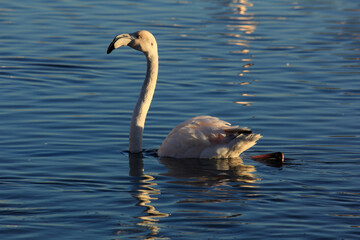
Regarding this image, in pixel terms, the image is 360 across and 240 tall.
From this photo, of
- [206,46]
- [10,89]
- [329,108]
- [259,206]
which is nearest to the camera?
[259,206]

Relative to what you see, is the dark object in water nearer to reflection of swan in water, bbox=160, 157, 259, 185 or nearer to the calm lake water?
the calm lake water

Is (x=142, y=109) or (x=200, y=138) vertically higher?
(x=142, y=109)

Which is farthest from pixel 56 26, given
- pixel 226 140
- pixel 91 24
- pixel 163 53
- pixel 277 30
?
pixel 226 140

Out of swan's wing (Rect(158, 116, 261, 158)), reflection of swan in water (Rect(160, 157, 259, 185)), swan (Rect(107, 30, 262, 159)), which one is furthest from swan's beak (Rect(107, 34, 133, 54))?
reflection of swan in water (Rect(160, 157, 259, 185))

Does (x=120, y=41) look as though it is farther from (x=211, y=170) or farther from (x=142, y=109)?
(x=211, y=170)

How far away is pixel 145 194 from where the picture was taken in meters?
8.98

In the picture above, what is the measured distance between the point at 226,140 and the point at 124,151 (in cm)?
158

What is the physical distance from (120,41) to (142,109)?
3.59ft

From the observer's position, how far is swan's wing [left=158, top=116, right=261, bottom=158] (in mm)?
10469

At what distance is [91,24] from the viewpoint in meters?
21.1

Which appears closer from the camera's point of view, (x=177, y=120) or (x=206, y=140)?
(x=206, y=140)

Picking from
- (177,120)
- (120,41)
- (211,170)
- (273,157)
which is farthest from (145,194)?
(177,120)

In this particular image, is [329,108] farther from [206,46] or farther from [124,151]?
[206,46]

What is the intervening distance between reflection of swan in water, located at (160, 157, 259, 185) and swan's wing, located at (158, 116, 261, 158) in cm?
11
